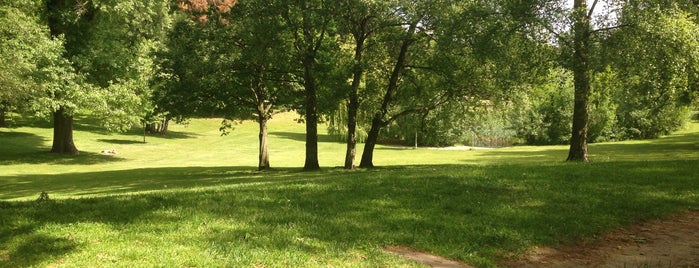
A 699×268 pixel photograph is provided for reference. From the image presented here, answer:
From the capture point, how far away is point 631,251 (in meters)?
8.09

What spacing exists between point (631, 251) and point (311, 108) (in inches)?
668

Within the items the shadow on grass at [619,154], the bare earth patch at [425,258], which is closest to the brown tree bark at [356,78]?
the shadow on grass at [619,154]

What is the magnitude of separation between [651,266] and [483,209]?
3.11 metres

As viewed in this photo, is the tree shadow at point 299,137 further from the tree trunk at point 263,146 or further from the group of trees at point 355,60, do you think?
the tree trunk at point 263,146

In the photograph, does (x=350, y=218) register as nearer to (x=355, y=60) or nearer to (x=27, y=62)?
(x=355, y=60)

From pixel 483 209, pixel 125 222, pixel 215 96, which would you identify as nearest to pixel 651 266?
pixel 483 209

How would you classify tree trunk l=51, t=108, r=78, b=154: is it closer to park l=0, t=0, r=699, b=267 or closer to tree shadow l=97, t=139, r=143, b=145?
park l=0, t=0, r=699, b=267

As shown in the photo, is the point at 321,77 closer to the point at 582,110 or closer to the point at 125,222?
the point at 582,110

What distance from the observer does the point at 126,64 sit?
93.1ft

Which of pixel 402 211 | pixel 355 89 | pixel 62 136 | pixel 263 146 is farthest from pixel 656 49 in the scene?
pixel 62 136

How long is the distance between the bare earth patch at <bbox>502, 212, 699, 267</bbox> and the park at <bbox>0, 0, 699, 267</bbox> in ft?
0.14

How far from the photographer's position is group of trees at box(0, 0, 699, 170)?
17797 mm

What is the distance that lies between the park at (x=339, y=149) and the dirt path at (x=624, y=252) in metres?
0.04

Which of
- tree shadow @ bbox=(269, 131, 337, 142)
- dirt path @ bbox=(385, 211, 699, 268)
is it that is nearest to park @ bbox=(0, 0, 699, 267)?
dirt path @ bbox=(385, 211, 699, 268)
